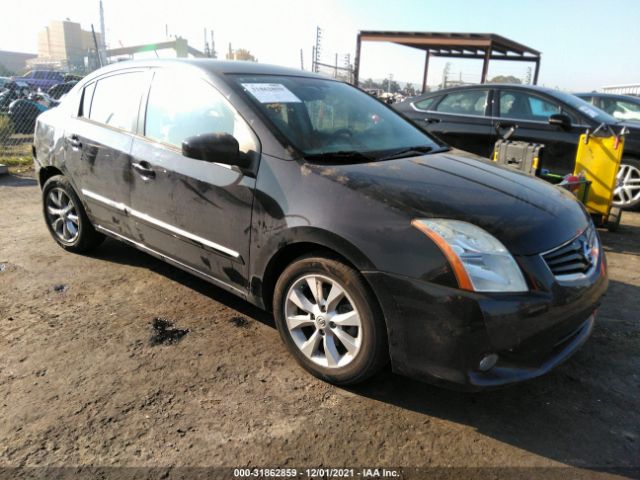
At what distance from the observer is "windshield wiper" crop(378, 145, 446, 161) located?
2.94m

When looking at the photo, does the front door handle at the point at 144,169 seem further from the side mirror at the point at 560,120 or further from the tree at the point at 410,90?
the tree at the point at 410,90

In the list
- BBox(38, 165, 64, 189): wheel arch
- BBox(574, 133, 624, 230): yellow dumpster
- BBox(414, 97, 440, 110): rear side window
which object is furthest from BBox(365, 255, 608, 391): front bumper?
BBox(414, 97, 440, 110): rear side window

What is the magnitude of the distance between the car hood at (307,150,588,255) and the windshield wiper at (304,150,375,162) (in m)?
0.09

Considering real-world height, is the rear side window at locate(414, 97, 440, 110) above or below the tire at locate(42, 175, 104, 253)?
above

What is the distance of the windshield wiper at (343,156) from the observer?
8.75 ft

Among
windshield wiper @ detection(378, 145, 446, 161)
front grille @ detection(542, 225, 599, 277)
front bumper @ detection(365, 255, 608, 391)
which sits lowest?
front bumper @ detection(365, 255, 608, 391)

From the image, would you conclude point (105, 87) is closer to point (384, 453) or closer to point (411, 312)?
point (411, 312)

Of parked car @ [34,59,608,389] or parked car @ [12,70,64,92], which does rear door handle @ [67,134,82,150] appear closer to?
parked car @ [34,59,608,389]

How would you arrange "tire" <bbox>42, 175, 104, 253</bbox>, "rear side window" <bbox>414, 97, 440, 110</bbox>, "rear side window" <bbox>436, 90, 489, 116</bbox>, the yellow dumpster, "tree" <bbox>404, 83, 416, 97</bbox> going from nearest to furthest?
"tire" <bbox>42, 175, 104, 253</bbox>, the yellow dumpster, "rear side window" <bbox>436, 90, 489, 116</bbox>, "rear side window" <bbox>414, 97, 440, 110</bbox>, "tree" <bbox>404, 83, 416, 97</bbox>

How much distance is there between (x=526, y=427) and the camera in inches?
90.9

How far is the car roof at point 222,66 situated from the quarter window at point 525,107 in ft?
11.8

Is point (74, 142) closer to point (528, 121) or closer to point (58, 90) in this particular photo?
point (528, 121)

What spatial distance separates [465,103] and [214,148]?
499 cm

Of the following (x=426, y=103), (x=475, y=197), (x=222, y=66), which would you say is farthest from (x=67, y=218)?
(x=426, y=103)
